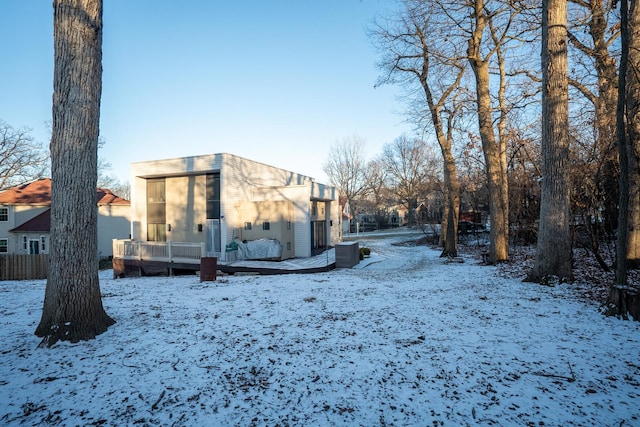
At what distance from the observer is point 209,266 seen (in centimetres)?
952

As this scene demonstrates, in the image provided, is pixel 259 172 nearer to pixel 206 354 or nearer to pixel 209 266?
pixel 209 266

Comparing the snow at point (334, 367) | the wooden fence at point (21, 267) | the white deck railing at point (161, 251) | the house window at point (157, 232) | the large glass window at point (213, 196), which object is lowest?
the wooden fence at point (21, 267)

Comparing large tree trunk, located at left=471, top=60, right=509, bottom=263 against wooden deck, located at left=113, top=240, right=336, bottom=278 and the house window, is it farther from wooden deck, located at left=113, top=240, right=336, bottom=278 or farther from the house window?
the house window

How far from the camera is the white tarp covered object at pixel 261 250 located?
14602 mm

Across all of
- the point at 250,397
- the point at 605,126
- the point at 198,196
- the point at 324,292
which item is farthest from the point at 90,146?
the point at 198,196

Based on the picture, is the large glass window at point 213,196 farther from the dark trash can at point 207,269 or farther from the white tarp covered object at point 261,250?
the dark trash can at point 207,269

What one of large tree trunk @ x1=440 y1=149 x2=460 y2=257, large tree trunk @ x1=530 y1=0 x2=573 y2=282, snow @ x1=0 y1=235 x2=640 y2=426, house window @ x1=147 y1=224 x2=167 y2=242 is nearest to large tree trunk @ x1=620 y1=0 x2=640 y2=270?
large tree trunk @ x1=530 y1=0 x2=573 y2=282

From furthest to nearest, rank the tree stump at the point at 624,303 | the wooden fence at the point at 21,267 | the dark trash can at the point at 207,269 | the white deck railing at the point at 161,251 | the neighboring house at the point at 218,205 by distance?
the neighboring house at the point at 218,205 → the wooden fence at the point at 21,267 → the white deck railing at the point at 161,251 → the dark trash can at the point at 207,269 → the tree stump at the point at 624,303

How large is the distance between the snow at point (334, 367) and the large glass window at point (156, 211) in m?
12.3

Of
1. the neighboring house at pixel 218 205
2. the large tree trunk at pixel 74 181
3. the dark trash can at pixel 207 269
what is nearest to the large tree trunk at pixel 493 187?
the neighboring house at pixel 218 205

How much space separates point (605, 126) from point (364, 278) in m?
7.28

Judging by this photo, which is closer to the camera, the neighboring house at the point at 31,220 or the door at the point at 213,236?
the door at the point at 213,236

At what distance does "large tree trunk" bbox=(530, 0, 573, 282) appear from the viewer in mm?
6883

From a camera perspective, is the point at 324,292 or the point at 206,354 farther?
the point at 324,292
